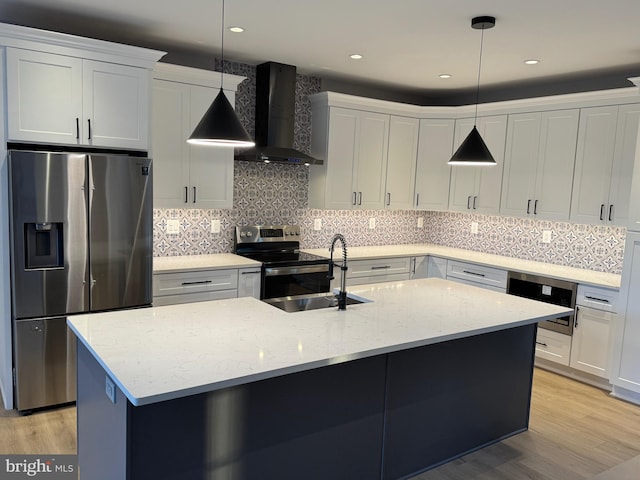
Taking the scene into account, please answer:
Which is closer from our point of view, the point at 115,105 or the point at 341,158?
the point at 115,105

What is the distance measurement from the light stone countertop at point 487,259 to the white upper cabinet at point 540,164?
0.48m

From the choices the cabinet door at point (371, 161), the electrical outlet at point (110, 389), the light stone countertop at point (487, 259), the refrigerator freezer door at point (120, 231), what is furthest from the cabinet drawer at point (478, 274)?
the electrical outlet at point (110, 389)

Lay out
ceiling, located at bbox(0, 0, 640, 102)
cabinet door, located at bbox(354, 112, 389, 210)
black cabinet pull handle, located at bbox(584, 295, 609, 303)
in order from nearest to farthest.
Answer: ceiling, located at bbox(0, 0, 640, 102)
black cabinet pull handle, located at bbox(584, 295, 609, 303)
cabinet door, located at bbox(354, 112, 389, 210)

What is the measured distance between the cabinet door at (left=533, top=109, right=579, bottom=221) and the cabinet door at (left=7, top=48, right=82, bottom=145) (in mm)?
3875

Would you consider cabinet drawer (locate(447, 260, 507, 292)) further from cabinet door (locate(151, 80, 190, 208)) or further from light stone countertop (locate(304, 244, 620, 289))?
cabinet door (locate(151, 80, 190, 208))

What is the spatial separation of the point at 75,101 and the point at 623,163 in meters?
4.16

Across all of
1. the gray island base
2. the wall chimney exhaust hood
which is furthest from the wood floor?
the wall chimney exhaust hood

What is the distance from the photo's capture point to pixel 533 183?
481 centimetres

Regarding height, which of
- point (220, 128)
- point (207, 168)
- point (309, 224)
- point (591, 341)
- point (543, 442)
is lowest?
point (543, 442)

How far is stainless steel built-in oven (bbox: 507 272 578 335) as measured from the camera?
4289 millimetres

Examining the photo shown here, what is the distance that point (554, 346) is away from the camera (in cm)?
441

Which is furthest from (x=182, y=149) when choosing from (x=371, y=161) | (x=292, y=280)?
(x=371, y=161)

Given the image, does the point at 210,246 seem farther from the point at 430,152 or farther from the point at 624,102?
the point at 624,102

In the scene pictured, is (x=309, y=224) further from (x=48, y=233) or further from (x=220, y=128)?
(x=220, y=128)
